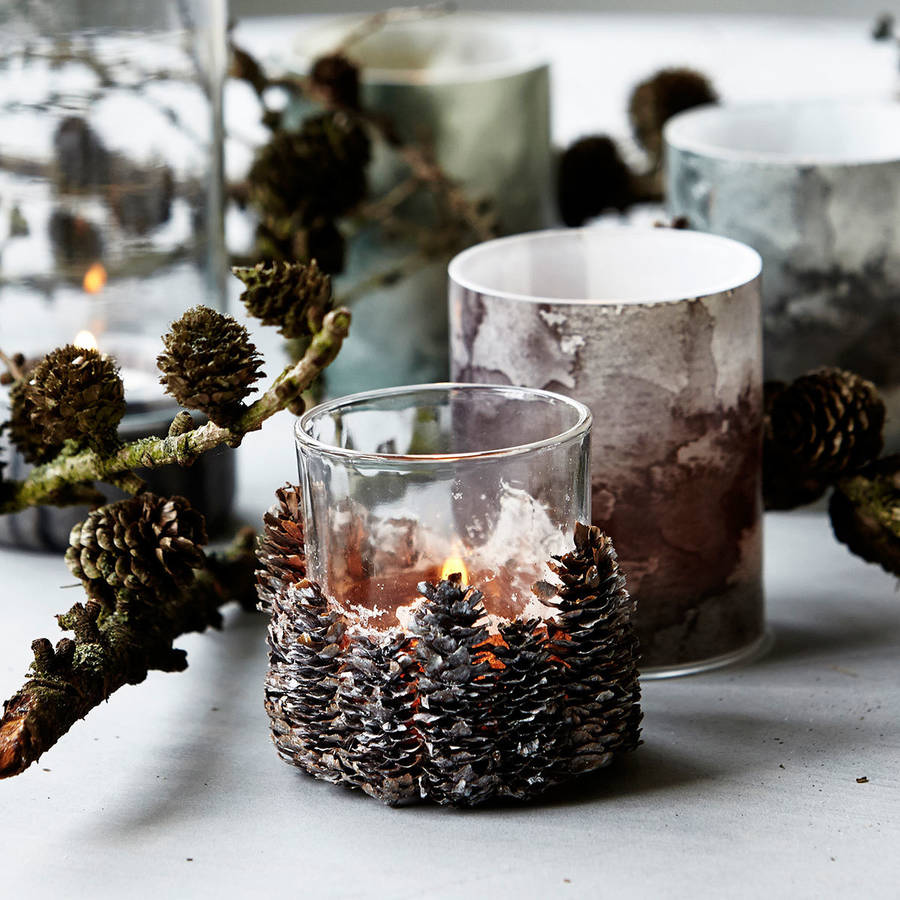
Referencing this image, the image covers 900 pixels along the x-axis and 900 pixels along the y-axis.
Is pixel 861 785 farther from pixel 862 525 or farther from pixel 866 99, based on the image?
pixel 866 99

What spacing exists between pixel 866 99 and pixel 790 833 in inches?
17.0

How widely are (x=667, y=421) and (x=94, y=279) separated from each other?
33 cm

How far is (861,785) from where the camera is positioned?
1.43 ft

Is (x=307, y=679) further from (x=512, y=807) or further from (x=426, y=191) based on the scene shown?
(x=426, y=191)

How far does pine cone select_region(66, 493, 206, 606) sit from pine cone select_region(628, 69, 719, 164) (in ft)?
1.58

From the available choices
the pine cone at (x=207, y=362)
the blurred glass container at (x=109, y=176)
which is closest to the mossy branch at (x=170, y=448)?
the pine cone at (x=207, y=362)

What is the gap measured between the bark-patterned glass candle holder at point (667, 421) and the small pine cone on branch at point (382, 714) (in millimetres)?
125

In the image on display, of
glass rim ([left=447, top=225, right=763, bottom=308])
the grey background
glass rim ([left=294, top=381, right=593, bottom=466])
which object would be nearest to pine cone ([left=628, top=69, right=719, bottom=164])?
glass rim ([left=447, top=225, right=763, bottom=308])

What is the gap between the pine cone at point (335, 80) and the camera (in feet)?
2.34

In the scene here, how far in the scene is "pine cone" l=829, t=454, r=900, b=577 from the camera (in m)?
0.53

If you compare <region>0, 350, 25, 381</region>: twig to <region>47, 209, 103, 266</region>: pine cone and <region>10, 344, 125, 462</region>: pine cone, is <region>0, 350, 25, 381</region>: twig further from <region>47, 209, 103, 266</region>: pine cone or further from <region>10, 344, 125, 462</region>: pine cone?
<region>47, 209, 103, 266</region>: pine cone

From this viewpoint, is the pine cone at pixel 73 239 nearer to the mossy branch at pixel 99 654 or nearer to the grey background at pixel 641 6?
the mossy branch at pixel 99 654

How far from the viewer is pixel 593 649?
0.42m

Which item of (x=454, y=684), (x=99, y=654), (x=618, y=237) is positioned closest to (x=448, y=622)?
(x=454, y=684)
